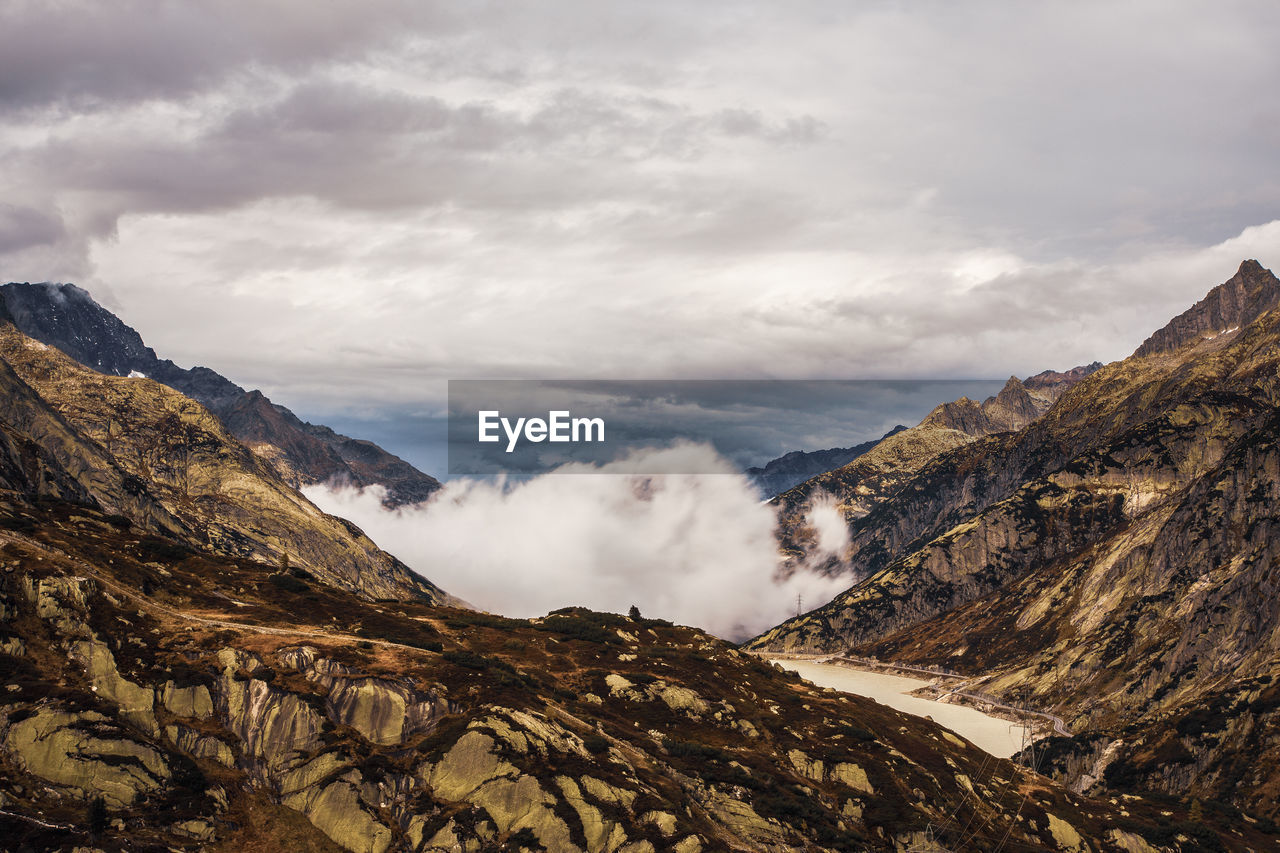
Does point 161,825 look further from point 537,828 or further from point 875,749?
point 875,749

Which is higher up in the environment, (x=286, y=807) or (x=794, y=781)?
(x=286, y=807)

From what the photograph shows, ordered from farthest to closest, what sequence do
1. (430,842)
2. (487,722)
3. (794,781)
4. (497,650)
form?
(497,650), (794,781), (487,722), (430,842)

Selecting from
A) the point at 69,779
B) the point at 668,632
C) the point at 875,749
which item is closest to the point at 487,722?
the point at 69,779

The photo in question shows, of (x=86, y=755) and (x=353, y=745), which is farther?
(x=353, y=745)

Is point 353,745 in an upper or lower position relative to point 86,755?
lower

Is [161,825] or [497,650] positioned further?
[497,650]

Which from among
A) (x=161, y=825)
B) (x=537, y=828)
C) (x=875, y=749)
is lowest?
(x=875, y=749)

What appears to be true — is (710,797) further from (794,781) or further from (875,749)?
(875,749)

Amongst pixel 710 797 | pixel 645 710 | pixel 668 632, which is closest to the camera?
pixel 710 797

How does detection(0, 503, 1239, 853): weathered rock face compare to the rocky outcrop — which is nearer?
the rocky outcrop

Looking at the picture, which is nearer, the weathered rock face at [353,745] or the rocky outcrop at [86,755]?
the rocky outcrop at [86,755]
